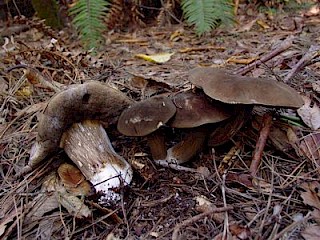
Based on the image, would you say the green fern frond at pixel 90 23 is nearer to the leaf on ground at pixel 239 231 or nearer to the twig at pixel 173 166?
the twig at pixel 173 166

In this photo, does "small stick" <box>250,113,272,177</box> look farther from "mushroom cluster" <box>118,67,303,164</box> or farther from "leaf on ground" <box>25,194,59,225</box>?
"leaf on ground" <box>25,194,59,225</box>

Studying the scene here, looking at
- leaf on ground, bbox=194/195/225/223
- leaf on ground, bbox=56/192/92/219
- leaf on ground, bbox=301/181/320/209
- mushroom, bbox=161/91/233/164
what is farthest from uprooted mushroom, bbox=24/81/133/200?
leaf on ground, bbox=301/181/320/209

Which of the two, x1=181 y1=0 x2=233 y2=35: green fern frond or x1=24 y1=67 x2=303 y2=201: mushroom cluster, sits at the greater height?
x1=24 y1=67 x2=303 y2=201: mushroom cluster

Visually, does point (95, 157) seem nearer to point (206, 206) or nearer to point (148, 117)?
point (148, 117)

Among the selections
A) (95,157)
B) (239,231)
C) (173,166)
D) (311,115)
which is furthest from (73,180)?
(311,115)

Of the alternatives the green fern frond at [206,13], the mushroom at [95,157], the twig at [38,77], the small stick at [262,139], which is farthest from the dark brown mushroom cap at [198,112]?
the green fern frond at [206,13]

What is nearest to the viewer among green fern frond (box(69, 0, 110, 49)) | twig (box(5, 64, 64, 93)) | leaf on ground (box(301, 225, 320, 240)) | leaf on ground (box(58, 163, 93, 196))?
leaf on ground (box(301, 225, 320, 240))

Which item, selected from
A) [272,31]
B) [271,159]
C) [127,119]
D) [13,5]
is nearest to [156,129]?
[127,119]
